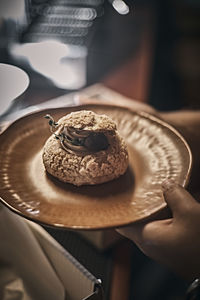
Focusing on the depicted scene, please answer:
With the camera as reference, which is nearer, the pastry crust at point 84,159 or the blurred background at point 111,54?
the pastry crust at point 84,159

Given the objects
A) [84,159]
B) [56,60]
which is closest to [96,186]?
[84,159]

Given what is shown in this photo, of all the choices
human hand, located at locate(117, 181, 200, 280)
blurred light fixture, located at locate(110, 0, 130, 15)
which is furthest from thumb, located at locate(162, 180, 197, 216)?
blurred light fixture, located at locate(110, 0, 130, 15)

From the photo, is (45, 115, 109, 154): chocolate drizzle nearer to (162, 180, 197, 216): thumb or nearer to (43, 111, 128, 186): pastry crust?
(43, 111, 128, 186): pastry crust

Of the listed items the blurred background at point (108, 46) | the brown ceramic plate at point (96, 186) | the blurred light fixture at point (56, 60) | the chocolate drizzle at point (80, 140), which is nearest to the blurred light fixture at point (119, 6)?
the blurred background at point (108, 46)

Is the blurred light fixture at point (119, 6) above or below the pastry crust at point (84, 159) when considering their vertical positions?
above

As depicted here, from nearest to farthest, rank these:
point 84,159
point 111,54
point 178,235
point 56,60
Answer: point 178,235
point 84,159
point 56,60
point 111,54

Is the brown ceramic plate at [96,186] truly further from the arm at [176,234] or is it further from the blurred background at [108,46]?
the blurred background at [108,46]

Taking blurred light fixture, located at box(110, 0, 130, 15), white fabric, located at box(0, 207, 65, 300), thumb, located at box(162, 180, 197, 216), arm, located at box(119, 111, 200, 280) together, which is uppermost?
blurred light fixture, located at box(110, 0, 130, 15)

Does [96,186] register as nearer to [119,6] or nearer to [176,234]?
[176,234]
